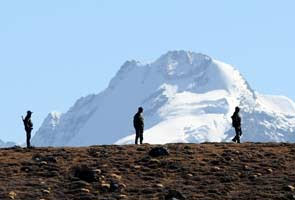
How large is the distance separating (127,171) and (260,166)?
5736 millimetres

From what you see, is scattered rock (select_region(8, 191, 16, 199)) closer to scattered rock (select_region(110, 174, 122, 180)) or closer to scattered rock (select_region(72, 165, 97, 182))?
scattered rock (select_region(72, 165, 97, 182))

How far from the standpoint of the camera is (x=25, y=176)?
47.7 meters

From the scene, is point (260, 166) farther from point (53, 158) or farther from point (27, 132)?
point (27, 132)

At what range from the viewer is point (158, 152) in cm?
5209

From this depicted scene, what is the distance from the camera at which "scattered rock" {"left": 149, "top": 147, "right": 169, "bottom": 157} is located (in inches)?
2047

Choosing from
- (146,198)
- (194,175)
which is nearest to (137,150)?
(194,175)

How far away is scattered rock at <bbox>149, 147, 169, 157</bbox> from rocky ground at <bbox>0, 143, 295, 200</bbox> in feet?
0.14

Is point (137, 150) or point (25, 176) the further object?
point (137, 150)

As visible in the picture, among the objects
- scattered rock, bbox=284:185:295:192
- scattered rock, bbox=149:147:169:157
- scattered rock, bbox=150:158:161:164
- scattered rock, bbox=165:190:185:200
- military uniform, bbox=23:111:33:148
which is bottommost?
scattered rock, bbox=165:190:185:200

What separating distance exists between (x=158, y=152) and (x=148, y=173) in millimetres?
3869

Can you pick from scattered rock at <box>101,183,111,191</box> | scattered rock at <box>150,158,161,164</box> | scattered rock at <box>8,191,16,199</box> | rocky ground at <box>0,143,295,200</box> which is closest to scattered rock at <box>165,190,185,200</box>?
rocky ground at <box>0,143,295,200</box>

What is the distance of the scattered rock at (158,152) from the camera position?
52.0m

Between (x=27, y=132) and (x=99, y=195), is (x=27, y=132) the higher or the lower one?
the higher one

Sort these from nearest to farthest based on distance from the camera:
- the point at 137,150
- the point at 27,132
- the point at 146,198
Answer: the point at 146,198 → the point at 137,150 → the point at 27,132
